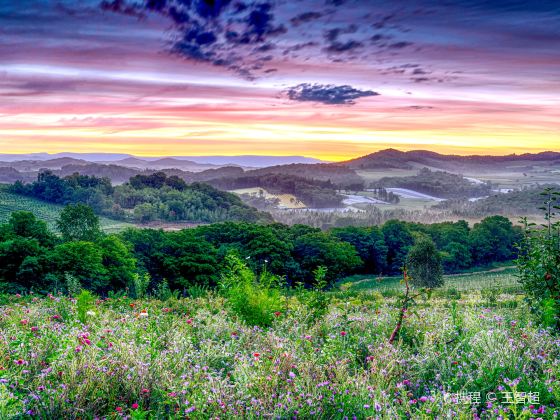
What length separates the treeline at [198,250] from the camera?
101ft

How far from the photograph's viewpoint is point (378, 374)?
497cm

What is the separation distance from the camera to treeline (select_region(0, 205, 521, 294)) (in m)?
30.9

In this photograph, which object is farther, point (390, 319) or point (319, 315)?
point (319, 315)

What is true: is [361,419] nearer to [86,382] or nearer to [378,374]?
[378,374]

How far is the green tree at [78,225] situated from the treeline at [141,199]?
82146 mm

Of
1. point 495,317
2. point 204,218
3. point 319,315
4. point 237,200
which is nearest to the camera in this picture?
point 495,317

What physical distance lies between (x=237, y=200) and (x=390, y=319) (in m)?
159

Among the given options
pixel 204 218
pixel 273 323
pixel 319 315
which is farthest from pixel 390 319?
pixel 204 218

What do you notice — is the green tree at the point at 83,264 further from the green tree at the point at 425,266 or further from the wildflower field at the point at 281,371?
the green tree at the point at 425,266

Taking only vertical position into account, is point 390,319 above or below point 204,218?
above

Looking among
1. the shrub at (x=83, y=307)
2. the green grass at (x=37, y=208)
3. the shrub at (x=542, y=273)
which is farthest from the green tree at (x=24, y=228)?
the green grass at (x=37, y=208)

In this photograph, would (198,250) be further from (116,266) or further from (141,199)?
(141,199)

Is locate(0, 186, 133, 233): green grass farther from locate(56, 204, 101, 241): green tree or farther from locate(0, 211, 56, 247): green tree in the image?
locate(0, 211, 56, 247): green tree

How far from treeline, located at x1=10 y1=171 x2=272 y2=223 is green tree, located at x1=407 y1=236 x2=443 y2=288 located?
81101 mm
